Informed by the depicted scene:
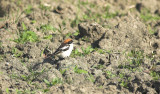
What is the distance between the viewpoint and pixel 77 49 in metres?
8.91

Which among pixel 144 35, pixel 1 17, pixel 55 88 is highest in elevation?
pixel 1 17

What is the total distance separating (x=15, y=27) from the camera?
32.7ft

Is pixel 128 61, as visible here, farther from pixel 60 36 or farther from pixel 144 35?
pixel 60 36

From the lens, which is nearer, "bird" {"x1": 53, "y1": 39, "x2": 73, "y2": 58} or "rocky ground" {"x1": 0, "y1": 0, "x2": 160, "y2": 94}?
"rocky ground" {"x1": 0, "y1": 0, "x2": 160, "y2": 94}

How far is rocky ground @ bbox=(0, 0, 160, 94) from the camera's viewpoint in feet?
23.0

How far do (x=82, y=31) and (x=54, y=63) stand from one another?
1858 mm

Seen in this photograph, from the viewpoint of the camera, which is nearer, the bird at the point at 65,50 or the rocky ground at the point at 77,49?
the rocky ground at the point at 77,49

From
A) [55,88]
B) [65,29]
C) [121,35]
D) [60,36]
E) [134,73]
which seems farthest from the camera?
[65,29]

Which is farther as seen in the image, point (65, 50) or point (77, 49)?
point (77, 49)

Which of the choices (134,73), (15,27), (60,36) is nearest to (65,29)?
(60,36)

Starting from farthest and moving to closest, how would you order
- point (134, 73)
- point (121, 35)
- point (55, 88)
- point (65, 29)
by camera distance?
point (65, 29)
point (121, 35)
point (134, 73)
point (55, 88)

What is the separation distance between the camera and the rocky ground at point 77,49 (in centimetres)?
702

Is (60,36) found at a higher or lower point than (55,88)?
higher

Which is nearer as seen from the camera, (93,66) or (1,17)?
(93,66)
